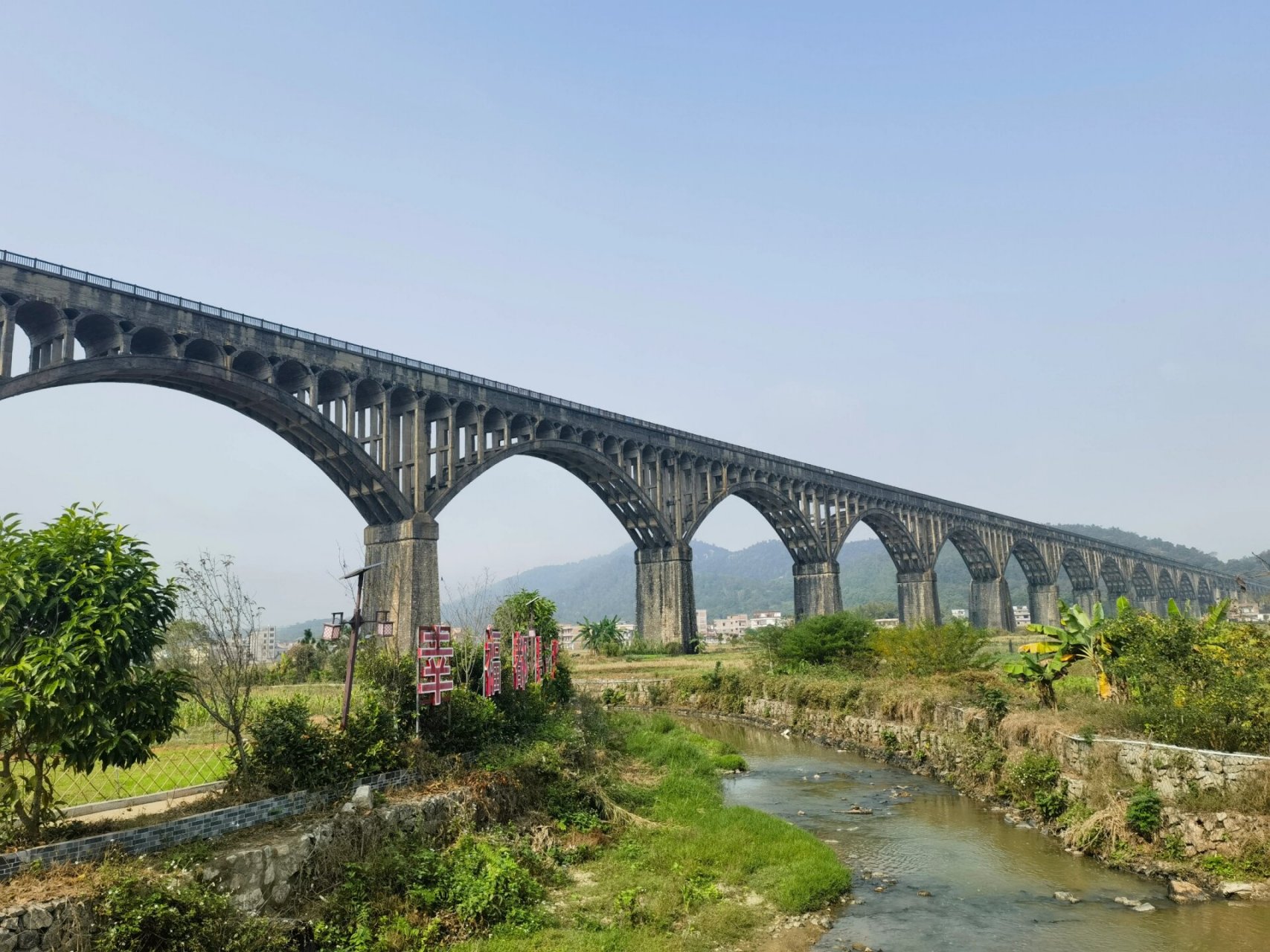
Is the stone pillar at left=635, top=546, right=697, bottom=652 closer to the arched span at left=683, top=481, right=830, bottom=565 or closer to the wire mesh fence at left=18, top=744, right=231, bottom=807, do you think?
the arched span at left=683, top=481, right=830, bottom=565

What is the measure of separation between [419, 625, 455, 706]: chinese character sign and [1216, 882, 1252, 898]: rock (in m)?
14.2

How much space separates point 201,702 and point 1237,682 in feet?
61.3

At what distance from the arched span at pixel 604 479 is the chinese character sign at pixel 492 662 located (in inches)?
972

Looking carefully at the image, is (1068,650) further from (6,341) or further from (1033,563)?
(1033,563)

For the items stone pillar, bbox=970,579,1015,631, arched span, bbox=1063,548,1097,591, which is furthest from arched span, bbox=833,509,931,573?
arched span, bbox=1063,548,1097,591

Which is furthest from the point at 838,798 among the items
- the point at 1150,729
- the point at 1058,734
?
the point at 1150,729

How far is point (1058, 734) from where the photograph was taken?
20.4 m

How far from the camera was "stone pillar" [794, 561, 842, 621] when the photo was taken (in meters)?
71.2

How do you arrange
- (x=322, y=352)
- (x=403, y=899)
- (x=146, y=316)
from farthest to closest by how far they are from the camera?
(x=322, y=352) → (x=146, y=316) → (x=403, y=899)

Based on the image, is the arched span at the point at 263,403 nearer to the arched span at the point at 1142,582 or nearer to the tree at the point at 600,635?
the tree at the point at 600,635

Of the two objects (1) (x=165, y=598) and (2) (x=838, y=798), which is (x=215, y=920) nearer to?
(1) (x=165, y=598)

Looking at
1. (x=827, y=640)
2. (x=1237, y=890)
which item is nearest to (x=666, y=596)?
(x=827, y=640)

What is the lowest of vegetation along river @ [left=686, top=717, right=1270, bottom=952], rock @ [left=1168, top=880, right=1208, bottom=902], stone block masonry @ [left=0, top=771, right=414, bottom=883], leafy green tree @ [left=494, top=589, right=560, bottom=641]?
vegetation along river @ [left=686, top=717, right=1270, bottom=952]

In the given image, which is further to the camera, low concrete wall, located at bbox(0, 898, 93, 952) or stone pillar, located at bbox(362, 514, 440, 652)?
stone pillar, located at bbox(362, 514, 440, 652)
